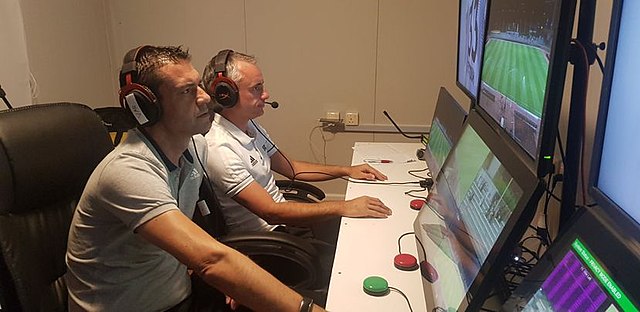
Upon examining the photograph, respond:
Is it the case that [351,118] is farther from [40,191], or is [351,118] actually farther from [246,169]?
[40,191]

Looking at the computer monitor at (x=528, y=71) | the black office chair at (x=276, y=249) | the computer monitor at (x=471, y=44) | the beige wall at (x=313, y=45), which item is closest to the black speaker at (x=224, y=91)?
the black office chair at (x=276, y=249)

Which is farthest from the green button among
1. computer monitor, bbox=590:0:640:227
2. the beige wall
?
the beige wall

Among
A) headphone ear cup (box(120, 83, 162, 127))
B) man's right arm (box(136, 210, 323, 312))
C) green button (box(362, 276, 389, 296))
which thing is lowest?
green button (box(362, 276, 389, 296))

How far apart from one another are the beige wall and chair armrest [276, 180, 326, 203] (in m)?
1.20

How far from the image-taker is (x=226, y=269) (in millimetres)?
1171

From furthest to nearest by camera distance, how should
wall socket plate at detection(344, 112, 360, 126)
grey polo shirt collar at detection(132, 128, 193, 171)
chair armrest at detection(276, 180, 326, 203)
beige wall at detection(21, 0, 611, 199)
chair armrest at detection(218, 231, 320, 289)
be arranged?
1. wall socket plate at detection(344, 112, 360, 126)
2. beige wall at detection(21, 0, 611, 199)
3. chair armrest at detection(276, 180, 326, 203)
4. chair armrest at detection(218, 231, 320, 289)
5. grey polo shirt collar at detection(132, 128, 193, 171)

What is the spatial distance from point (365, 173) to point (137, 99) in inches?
43.2

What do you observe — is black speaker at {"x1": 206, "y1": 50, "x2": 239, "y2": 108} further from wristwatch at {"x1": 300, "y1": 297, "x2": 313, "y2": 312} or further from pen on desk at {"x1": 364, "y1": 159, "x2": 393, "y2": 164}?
Result: wristwatch at {"x1": 300, "y1": 297, "x2": 313, "y2": 312}

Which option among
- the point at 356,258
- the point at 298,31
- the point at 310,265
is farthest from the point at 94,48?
the point at 356,258

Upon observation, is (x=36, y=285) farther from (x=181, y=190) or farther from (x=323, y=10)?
(x=323, y=10)

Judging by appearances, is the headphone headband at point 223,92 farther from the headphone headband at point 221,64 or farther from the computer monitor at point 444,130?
the computer monitor at point 444,130

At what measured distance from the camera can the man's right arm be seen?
115 cm

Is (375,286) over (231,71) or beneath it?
beneath

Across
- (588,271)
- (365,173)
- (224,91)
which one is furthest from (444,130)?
(588,271)
